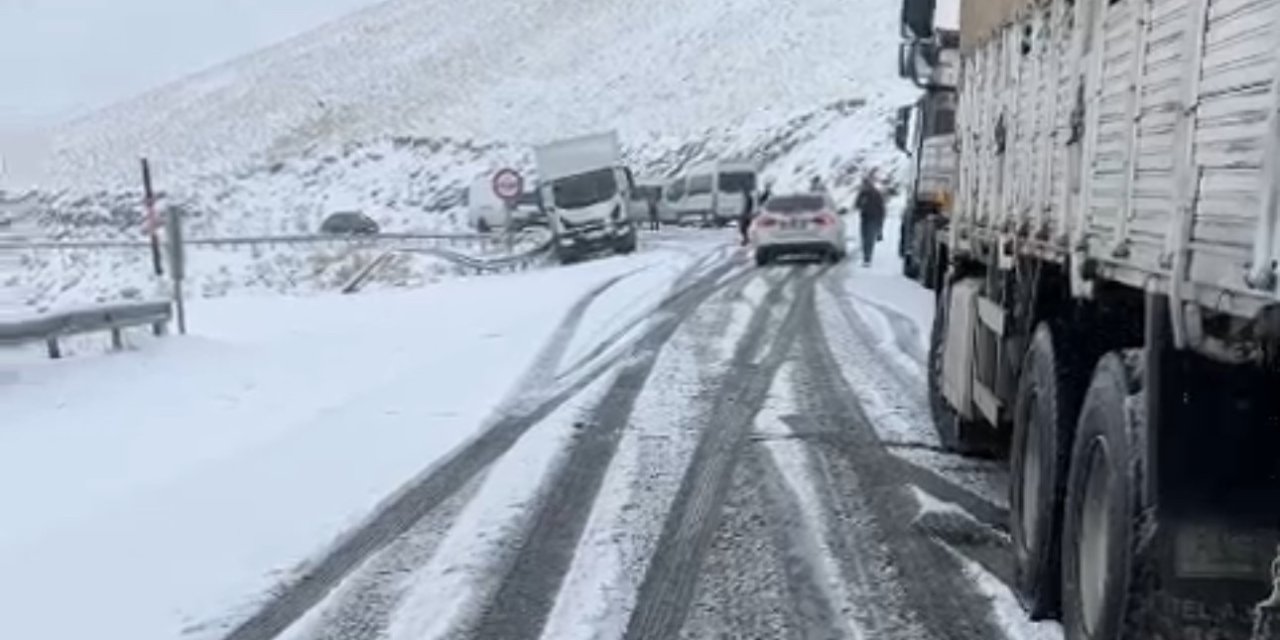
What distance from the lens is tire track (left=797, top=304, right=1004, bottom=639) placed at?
19.9ft

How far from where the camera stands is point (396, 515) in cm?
802

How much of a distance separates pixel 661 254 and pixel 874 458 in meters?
24.7

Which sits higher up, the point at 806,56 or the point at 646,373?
the point at 806,56

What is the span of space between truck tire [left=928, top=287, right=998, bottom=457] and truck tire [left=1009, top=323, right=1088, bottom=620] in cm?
269

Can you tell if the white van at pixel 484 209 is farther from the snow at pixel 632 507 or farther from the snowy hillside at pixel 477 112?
the snow at pixel 632 507

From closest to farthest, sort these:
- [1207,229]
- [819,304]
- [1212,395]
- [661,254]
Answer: [1207,229] < [1212,395] < [819,304] < [661,254]

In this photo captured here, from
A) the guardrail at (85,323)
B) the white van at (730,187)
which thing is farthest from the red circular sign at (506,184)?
the guardrail at (85,323)

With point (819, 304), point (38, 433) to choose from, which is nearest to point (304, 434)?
point (38, 433)

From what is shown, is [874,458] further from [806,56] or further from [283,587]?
[806,56]

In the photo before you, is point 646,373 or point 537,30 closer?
point 646,373

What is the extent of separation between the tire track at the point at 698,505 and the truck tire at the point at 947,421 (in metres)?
1.34

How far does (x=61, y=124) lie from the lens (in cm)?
10750

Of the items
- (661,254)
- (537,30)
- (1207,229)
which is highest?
(537,30)

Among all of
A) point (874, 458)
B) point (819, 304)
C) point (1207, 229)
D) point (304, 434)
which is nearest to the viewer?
point (1207, 229)
